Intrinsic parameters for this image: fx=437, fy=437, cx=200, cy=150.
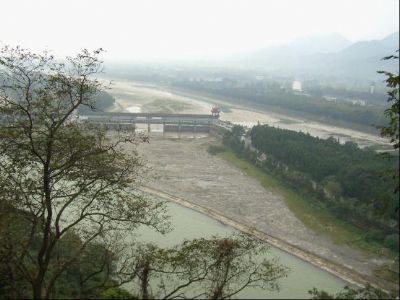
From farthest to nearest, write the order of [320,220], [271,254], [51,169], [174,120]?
[174,120] < [320,220] < [271,254] < [51,169]

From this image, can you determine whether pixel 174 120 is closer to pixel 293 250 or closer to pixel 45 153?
pixel 293 250

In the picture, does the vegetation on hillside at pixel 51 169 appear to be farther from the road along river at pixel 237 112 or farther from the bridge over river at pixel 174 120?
the road along river at pixel 237 112

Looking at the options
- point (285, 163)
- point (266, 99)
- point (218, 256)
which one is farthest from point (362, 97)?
point (218, 256)

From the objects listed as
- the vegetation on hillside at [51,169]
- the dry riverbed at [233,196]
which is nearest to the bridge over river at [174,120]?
the dry riverbed at [233,196]

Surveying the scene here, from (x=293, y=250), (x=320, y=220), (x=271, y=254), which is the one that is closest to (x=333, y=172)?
(x=320, y=220)

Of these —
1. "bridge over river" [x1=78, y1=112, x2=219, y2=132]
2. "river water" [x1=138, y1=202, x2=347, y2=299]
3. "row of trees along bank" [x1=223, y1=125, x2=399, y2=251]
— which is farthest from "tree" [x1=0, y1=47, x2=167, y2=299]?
"bridge over river" [x1=78, y1=112, x2=219, y2=132]
